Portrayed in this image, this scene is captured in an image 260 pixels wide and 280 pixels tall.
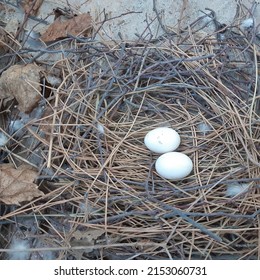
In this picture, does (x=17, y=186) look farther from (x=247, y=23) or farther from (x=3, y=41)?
(x=247, y=23)

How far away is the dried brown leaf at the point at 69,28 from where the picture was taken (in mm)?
1978

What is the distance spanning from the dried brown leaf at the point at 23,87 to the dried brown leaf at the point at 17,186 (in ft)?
0.81

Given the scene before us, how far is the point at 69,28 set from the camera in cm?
198

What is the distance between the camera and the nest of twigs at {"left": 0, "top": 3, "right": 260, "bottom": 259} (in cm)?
162

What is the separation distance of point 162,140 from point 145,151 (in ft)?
0.32

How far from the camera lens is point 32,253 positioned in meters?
1.69

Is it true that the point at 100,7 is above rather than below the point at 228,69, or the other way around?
above

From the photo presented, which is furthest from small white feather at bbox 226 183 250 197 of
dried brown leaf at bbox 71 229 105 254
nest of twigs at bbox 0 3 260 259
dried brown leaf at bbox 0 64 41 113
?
dried brown leaf at bbox 0 64 41 113

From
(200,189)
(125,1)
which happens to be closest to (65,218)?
(200,189)

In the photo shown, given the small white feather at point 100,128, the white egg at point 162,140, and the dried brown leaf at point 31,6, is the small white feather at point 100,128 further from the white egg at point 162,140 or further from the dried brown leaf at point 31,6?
the dried brown leaf at point 31,6

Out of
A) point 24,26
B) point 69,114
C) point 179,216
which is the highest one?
point 24,26
